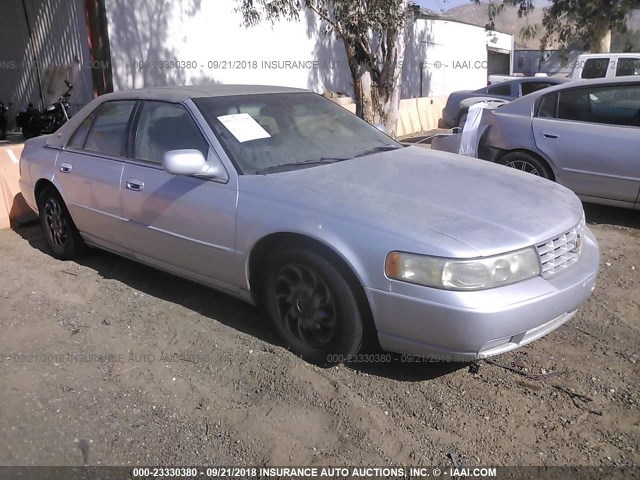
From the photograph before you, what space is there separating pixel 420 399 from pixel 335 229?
985mm

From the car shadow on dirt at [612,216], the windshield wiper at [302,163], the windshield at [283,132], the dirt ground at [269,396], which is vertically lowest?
the dirt ground at [269,396]

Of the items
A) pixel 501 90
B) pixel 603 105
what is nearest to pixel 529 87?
pixel 501 90

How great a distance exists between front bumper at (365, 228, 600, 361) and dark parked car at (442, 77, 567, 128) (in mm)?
8972

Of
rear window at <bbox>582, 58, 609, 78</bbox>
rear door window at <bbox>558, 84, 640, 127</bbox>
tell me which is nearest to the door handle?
rear door window at <bbox>558, 84, 640, 127</bbox>

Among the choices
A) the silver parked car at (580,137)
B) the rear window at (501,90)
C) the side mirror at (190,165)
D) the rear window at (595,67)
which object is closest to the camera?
the side mirror at (190,165)

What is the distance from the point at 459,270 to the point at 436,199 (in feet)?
1.88

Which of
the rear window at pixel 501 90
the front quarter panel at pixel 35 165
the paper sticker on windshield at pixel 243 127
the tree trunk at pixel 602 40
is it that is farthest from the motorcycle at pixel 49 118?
the tree trunk at pixel 602 40

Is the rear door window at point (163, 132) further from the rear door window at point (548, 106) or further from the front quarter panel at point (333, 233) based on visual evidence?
the rear door window at point (548, 106)

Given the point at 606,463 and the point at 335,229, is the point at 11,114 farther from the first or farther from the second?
the point at 606,463

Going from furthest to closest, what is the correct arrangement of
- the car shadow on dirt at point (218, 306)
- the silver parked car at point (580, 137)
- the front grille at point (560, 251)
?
the silver parked car at point (580, 137) < the car shadow on dirt at point (218, 306) < the front grille at point (560, 251)

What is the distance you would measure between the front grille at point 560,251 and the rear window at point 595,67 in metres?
10.3

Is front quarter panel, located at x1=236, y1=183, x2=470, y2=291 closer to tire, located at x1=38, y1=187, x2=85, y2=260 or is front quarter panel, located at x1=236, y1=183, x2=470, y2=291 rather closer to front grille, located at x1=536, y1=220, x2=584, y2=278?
front grille, located at x1=536, y1=220, x2=584, y2=278

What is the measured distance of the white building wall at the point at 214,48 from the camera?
12.4m

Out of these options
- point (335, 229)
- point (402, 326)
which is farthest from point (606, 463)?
point (335, 229)
